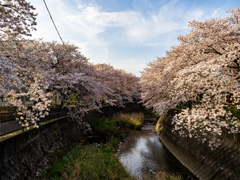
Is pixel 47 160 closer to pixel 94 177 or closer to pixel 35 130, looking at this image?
pixel 35 130

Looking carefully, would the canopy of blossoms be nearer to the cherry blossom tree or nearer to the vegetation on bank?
the vegetation on bank

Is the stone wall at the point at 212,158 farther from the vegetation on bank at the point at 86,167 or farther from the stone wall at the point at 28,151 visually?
the stone wall at the point at 28,151

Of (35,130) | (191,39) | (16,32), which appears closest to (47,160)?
(35,130)

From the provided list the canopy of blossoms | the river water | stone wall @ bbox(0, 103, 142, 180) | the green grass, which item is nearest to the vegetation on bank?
the green grass

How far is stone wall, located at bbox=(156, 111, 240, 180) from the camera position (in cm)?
755

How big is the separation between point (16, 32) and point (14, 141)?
4.05 meters

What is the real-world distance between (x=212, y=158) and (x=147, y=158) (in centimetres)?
516

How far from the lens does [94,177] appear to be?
8492 mm

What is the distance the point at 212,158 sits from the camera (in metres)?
9.07

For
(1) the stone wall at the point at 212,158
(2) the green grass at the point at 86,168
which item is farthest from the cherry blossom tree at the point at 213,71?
(2) the green grass at the point at 86,168

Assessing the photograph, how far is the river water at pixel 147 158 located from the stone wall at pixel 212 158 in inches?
23.8

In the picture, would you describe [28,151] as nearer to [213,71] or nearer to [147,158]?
[147,158]

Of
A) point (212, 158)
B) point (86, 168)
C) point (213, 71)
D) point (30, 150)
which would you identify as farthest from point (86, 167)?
point (213, 71)

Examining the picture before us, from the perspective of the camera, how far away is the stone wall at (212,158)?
7.55 meters
